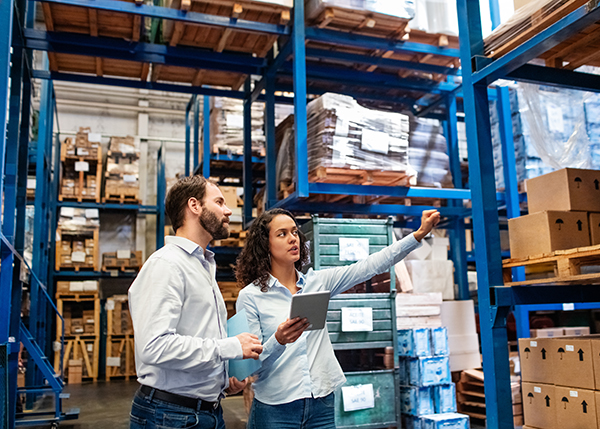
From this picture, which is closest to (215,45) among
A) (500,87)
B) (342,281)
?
(500,87)

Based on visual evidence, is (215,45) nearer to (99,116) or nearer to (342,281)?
(342,281)

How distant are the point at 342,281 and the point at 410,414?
3587 millimetres

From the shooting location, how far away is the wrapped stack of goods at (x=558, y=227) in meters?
3.58

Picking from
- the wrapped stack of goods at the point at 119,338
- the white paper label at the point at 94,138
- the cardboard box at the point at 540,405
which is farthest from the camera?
the white paper label at the point at 94,138

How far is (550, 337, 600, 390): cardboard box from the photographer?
3.61 meters

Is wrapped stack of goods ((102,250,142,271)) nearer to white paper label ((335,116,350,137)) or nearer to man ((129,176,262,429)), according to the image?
white paper label ((335,116,350,137))

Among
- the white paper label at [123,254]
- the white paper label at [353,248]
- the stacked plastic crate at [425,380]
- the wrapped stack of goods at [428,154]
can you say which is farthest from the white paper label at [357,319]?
the white paper label at [123,254]

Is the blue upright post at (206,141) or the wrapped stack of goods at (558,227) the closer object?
the wrapped stack of goods at (558,227)

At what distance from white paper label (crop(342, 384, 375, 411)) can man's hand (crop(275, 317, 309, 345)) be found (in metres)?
3.17

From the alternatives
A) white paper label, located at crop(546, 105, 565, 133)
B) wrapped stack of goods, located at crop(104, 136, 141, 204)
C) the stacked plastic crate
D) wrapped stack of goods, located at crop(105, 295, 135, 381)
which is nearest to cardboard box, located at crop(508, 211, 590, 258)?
the stacked plastic crate

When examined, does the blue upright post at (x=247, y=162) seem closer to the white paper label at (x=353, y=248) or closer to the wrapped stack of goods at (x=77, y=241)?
the white paper label at (x=353, y=248)

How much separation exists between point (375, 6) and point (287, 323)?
16.4 ft

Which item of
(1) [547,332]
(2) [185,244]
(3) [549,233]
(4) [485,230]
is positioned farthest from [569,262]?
(1) [547,332]

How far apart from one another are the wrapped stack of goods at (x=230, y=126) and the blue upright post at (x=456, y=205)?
10.9 ft
